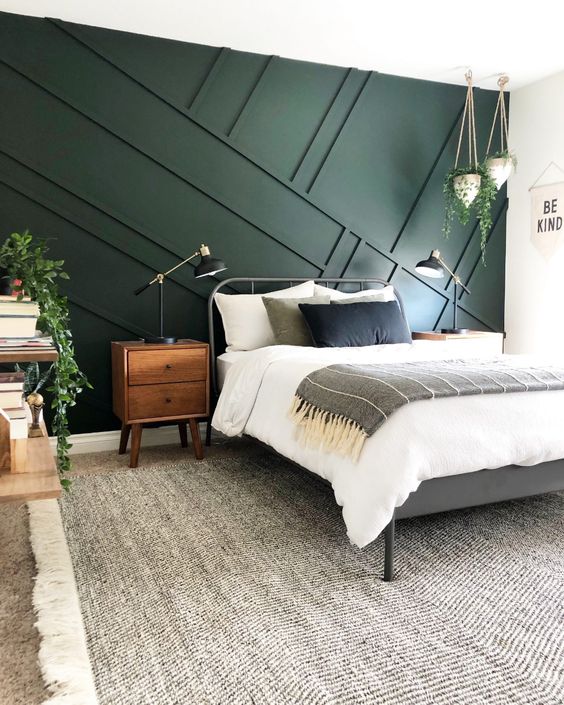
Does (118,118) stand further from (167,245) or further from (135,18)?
(167,245)

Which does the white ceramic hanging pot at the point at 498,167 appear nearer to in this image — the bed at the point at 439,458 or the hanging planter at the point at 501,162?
the hanging planter at the point at 501,162

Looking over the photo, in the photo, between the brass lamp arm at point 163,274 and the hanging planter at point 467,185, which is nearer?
the brass lamp arm at point 163,274

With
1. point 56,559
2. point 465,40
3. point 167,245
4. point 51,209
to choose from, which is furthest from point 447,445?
point 465,40

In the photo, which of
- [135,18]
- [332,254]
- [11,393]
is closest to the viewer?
[11,393]

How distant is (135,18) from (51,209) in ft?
3.79

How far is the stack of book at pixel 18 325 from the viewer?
1.84 meters

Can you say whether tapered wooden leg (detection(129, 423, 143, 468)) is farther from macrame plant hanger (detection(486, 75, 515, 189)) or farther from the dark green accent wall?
macrame plant hanger (detection(486, 75, 515, 189))

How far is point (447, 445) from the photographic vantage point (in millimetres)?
1977

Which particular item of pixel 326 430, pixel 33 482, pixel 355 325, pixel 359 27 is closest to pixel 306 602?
pixel 326 430

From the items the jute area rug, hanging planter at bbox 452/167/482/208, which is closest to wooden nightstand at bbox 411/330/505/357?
hanging planter at bbox 452/167/482/208

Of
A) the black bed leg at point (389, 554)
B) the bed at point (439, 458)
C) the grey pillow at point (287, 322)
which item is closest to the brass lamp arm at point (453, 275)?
the grey pillow at point (287, 322)

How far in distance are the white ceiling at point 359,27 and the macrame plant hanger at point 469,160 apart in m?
0.42

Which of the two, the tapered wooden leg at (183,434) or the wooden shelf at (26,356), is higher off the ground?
the wooden shelf at (26,356)

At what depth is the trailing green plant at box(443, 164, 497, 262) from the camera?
4.20 m
